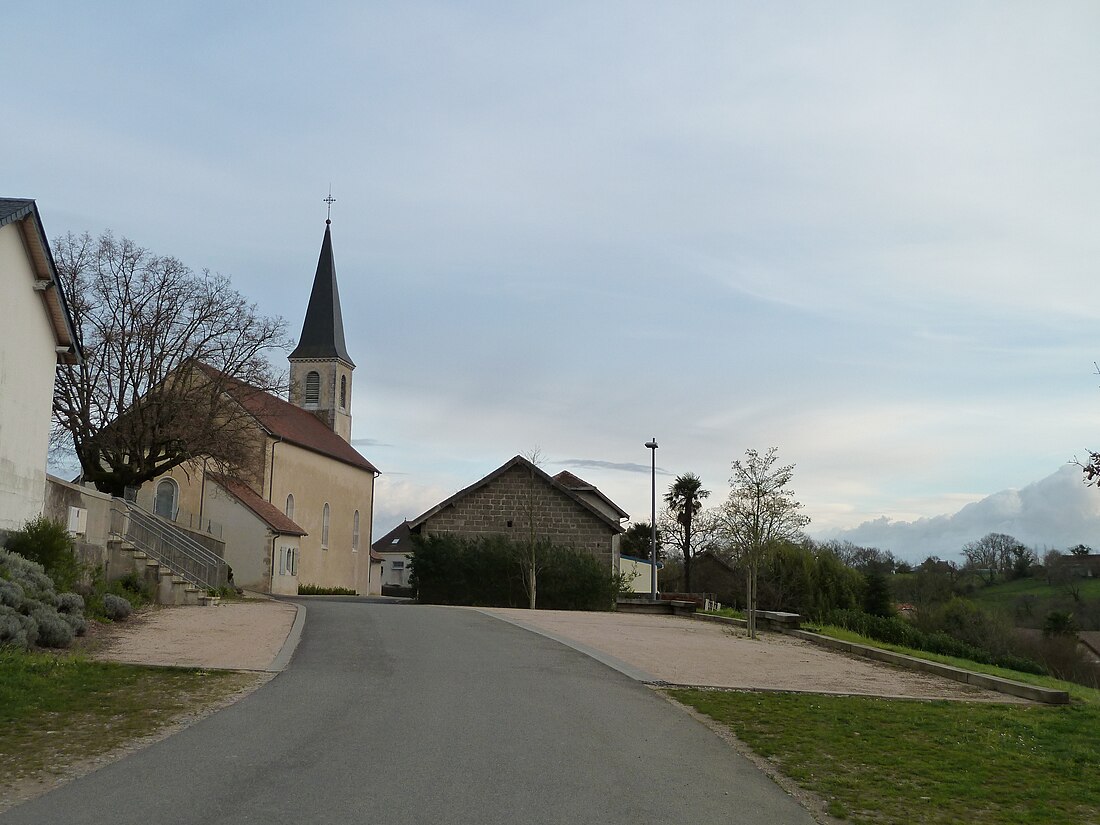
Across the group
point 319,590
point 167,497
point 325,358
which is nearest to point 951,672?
point 167,497

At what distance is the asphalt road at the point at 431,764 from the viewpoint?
613 centimetres

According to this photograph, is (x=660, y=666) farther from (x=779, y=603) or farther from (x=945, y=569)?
(x=945, y=569)

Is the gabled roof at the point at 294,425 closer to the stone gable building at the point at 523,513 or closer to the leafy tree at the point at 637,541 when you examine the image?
the stone gable building at the point at 523,513

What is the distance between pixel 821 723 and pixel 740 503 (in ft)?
36.2

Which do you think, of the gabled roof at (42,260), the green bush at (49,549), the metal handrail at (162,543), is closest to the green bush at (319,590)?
the metal handrail at (162,543)

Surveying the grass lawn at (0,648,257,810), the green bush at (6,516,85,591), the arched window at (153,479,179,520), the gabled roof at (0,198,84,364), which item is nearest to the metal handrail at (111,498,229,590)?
the gabled roof at (0,198,84,364)

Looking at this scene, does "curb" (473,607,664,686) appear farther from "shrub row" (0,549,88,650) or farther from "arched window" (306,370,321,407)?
"arched window" (306,370,321,407)

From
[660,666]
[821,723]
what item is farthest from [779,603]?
[821,723]

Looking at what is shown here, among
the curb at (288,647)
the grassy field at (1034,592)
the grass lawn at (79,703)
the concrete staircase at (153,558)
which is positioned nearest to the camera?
the grass lawn at (79,703)

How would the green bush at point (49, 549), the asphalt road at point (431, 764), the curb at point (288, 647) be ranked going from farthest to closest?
the green bush at point (49, 549) < the curb at point (288, 647) < the asphalt road at point (431, 764)


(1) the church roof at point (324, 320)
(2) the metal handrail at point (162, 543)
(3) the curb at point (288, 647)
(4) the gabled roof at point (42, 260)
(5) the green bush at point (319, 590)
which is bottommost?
(3) the curb at point (288, 647)

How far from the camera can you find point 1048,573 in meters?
77.1

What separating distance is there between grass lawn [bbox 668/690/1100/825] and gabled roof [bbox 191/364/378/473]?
2872cm

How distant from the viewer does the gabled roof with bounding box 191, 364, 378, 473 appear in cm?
3753
